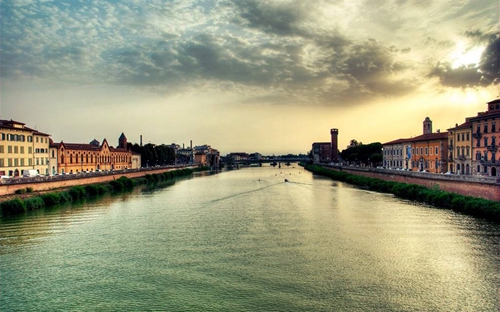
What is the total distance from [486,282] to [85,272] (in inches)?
627

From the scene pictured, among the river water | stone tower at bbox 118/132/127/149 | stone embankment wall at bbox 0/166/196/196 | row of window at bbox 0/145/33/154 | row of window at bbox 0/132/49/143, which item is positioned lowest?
the river water

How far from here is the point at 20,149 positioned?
1730 inches

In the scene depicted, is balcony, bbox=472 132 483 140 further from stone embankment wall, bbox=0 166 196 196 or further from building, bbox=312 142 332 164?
building, bbox=312 142 332 164

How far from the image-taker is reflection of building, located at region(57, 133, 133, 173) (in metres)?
57.3

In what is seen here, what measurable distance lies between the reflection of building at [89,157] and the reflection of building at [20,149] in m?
5.58

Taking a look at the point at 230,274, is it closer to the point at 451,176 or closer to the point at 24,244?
the point at 24,244

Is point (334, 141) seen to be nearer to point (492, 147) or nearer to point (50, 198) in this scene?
point (492, 147)

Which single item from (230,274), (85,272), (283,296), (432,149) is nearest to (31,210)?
(85,272)

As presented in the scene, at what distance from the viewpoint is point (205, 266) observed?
15992mm

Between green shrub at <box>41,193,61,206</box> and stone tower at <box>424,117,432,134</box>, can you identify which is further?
stone tower at <box>424,117,432,134</box>

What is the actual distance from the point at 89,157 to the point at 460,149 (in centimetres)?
5816

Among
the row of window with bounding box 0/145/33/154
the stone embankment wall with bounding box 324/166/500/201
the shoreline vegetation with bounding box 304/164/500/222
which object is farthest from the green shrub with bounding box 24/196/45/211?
the stone embankment wall with bounding box 324/166/500/201

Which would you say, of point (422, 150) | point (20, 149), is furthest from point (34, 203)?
point (422, 150)

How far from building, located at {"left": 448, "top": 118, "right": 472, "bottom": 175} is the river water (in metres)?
17.9
